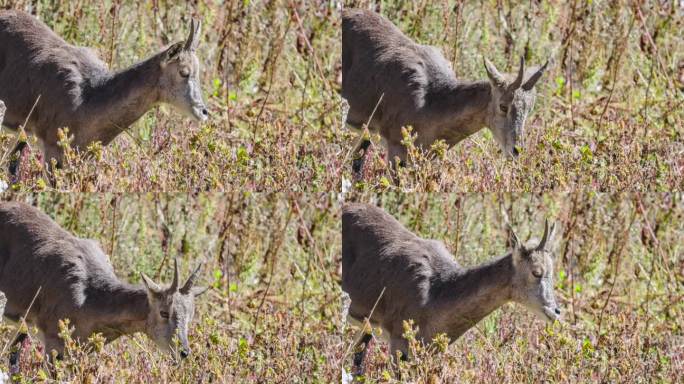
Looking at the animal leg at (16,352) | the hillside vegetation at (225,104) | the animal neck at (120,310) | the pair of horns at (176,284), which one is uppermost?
the hillside vegetation at (225,104)

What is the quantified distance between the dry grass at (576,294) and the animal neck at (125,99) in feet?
6.58

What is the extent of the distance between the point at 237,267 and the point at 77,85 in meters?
2.01

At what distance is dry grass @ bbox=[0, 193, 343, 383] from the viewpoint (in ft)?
49.3

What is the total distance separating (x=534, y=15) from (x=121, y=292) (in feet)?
14.3

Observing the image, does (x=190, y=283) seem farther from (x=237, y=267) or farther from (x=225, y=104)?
(x=225, y=104)

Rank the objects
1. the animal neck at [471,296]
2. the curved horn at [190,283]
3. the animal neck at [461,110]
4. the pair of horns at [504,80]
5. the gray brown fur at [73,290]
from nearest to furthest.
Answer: the curved horn at [190,283], the gray brown fur at [73,290], the animal neck at [471,296], the pair of horns at [504,80], the animal neck at [461,110]

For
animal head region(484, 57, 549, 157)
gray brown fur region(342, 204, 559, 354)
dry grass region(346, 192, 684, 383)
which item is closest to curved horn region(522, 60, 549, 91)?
animal head region(484, 57, 549, 157)

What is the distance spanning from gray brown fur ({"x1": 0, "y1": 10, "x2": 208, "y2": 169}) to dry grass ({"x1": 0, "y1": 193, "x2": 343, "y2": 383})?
23.8 inches

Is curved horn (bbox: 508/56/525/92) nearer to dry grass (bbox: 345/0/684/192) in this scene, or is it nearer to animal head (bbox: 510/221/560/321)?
dry grass (bbox: 345/0/684/192)

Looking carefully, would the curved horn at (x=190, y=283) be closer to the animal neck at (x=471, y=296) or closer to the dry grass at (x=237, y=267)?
the dry grass at (x=237, y=267)

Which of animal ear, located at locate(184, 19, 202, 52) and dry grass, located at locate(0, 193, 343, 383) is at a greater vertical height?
animal ear, located at locate(184, 19, 202, 52)

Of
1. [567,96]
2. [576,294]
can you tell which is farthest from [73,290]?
[567,96]

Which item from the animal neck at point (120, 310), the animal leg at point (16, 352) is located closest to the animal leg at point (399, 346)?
the animal neck at point (120, 310)

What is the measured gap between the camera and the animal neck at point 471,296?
48.6ft
